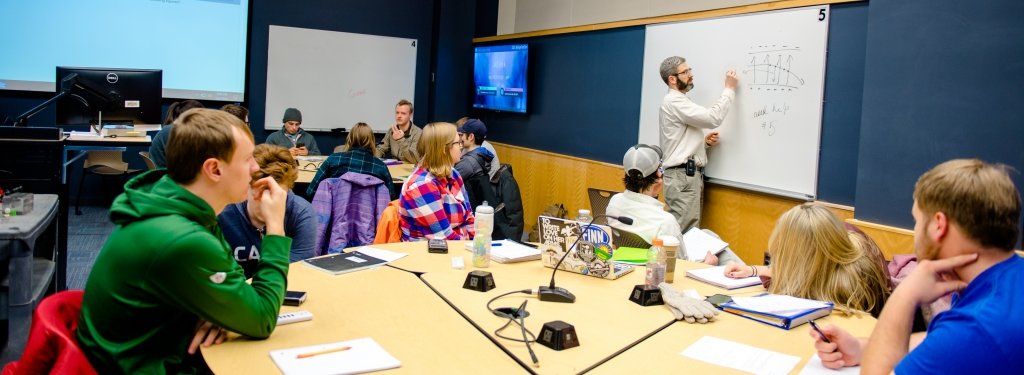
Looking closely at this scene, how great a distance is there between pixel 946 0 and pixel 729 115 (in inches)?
69.0

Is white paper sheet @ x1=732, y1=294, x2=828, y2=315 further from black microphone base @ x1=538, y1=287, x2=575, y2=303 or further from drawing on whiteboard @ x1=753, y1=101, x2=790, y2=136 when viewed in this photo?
drawing on whiteboard @ x1=753, y1=101, x2=790, y2=136

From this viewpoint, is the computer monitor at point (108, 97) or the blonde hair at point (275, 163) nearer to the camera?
the blonde hair at point (275, 163)

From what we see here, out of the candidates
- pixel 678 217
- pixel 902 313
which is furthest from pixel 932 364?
pixel 678 217

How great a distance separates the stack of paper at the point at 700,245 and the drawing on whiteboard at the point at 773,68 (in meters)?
1.63

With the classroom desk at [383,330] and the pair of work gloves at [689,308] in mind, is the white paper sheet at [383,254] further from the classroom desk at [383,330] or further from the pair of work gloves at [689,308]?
the pair of work gloves at [689,308]

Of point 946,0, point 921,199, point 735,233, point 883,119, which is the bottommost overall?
point 735,233

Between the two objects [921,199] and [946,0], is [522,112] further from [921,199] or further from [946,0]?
[921,199]

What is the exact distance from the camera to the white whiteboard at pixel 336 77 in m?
8.19

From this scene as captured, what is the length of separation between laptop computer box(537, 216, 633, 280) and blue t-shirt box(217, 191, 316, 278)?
0.93 m

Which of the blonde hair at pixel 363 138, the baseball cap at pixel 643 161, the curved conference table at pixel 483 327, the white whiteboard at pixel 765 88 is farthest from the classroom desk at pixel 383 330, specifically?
the white whiteboard at pixel 765 88

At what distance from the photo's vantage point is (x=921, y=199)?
1.54 meters

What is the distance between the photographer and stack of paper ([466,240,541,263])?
293cm

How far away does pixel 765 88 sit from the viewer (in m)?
4.79

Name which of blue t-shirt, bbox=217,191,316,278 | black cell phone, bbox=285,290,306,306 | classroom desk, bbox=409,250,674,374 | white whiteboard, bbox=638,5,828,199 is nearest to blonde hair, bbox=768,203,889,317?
classroom desk, bbox=409,250,674,374
